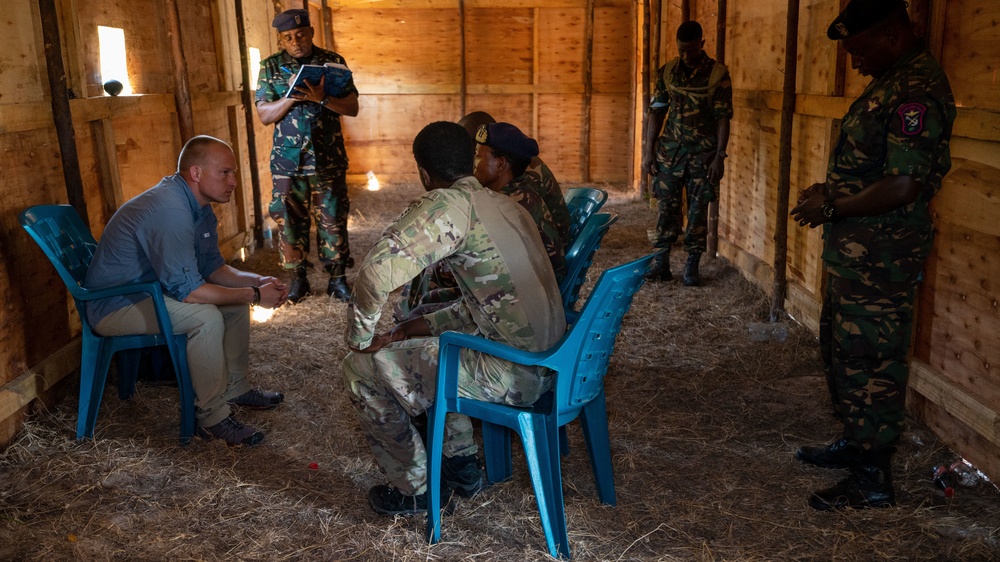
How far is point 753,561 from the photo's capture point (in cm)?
262

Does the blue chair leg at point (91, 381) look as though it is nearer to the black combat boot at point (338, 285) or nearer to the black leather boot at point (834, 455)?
the black combat boot at point (338, 285)

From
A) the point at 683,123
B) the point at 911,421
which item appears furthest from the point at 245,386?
the point at 683,123

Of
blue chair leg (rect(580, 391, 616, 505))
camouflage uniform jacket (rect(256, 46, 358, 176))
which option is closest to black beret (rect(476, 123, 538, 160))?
blue chair leg (rect(580, 391, 616, 505))

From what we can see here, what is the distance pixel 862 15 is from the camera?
2.78 m

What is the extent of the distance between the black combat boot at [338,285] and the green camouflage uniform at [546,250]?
2157 millimetres

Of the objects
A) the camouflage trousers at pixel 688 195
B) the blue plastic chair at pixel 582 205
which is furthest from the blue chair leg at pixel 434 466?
the camouflage trousers at pixel 688 195

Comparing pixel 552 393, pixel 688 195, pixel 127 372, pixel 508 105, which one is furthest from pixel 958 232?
pixel 508 105

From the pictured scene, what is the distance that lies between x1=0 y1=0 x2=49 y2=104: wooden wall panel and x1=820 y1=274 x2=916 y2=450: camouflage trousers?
3596 millimetres

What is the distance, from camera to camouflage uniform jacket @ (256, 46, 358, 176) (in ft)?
18.3

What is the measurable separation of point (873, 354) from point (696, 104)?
3.47 m

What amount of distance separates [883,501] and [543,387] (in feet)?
4.54

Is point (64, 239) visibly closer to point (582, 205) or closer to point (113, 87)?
point (113, 87)

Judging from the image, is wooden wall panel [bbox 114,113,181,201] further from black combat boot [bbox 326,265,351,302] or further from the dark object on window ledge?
black combat boot [bbox 326,265,351,302]

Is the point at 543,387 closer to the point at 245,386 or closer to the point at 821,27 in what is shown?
the point at 245,386
